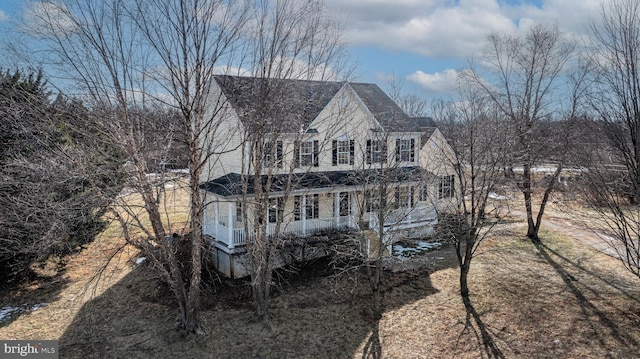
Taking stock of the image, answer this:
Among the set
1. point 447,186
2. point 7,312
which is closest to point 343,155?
point 447,186

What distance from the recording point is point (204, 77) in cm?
1030

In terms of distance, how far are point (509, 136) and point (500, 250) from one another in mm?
7056

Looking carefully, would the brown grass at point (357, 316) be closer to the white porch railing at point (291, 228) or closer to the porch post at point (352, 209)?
the white porch railing at point (291, 228)

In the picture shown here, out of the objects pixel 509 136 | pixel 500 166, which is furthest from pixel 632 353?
pixel 509 136

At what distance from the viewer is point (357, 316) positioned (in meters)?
12.8

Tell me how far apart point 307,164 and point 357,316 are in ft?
24.9

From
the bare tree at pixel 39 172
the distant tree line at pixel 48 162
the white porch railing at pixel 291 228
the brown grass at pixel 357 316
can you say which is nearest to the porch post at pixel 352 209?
the white porch railing at pixel 291 228

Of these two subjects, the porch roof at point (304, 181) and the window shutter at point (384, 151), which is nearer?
the window shutter at point (384, 151)

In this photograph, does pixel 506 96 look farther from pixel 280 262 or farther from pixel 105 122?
pixel 105 122

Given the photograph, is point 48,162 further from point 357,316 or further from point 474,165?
point 474,165

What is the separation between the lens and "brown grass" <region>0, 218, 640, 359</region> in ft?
35.7

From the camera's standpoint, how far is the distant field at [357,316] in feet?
35.7

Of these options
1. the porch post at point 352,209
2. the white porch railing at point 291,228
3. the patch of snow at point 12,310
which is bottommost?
the patch of snow at point 12,310

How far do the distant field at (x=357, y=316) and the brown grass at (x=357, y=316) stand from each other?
0.12 feet
